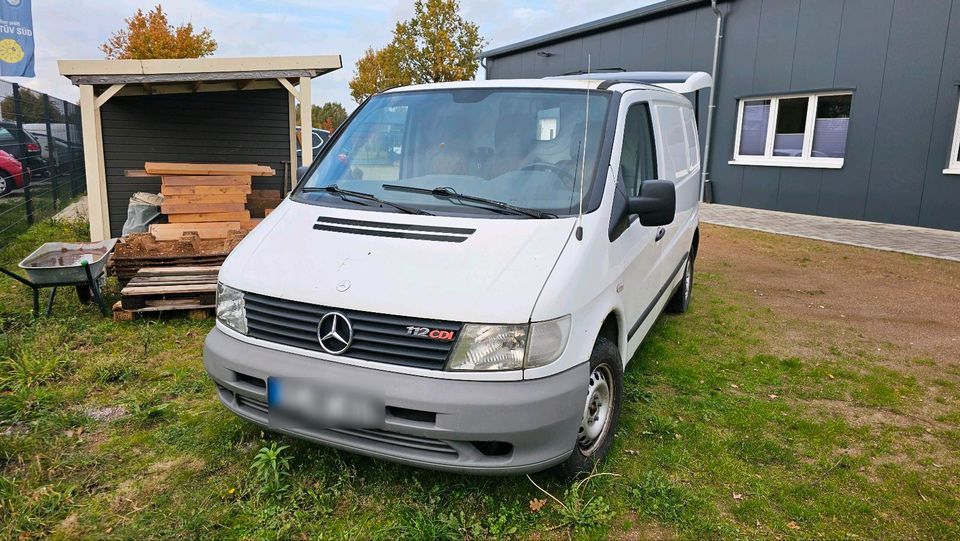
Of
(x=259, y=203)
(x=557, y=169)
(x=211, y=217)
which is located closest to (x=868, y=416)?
(x=557, y=169)

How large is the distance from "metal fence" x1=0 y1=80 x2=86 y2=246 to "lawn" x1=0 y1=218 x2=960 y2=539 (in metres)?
5.08

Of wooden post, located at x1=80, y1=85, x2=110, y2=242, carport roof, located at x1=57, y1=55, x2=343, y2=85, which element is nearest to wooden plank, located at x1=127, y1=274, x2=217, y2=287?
wooden post, located at x1=80, y1=85, x2=110, y2=242

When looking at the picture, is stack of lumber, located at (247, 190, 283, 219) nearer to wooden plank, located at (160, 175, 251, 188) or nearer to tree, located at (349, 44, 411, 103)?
wooden plank, located at (160, 175, 251, 188)

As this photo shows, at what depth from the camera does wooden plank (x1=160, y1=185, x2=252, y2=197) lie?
24.0 ft

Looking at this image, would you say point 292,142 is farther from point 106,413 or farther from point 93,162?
point 106,413

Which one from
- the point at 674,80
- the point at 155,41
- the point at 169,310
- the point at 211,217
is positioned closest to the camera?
the point at 169,310

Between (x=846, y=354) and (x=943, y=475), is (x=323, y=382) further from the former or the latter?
(x=846, y=354)

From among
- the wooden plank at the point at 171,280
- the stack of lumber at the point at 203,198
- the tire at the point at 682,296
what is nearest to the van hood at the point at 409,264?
the wooden plank at the point at 171,280

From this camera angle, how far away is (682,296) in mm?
6086

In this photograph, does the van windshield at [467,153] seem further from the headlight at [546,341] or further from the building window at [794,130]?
the building window at [794,130]

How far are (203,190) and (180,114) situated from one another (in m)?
2.82

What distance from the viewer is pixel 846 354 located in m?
5.13

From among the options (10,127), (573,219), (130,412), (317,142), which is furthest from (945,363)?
(317,142)

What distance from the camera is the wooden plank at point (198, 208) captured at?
730cm
